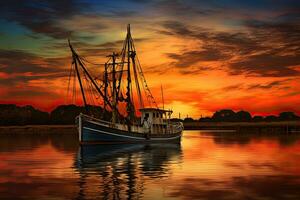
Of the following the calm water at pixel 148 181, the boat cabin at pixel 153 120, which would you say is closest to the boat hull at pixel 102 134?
the boat cabin at pixel 153 120

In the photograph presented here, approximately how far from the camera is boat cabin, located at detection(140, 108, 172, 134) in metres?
75.7

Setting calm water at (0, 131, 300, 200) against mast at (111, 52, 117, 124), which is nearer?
calm water at (0, 131, 300, 200)

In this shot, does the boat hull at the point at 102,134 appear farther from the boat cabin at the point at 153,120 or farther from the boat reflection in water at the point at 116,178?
the boat reflection in water at the point at 116,178

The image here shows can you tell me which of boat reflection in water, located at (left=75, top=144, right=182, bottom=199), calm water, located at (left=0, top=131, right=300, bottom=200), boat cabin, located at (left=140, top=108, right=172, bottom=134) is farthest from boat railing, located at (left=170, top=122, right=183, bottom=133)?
calm water, located at (left=0, top=131, right=300, bottom=200)

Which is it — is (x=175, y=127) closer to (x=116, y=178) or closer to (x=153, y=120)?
(x=153, y=120)

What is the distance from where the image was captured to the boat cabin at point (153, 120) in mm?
75688

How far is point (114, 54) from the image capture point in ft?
259

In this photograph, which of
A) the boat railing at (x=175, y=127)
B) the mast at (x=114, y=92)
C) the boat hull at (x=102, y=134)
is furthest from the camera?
the boat railing at (x=175, y=127)

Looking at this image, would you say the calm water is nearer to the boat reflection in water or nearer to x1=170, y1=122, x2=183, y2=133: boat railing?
the boat reflection in water

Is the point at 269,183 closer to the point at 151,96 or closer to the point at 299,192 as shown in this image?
the point at 299,192

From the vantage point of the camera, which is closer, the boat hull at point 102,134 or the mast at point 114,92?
the boat hull at point 102,134

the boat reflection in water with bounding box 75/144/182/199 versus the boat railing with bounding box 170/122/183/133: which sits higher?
the boat railing with bounding box 170/122/183/133

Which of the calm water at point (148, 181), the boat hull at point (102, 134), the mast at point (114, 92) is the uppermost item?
the mast at point (114, 92)

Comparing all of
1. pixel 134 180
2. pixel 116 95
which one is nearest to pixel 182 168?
pixel 134 180
